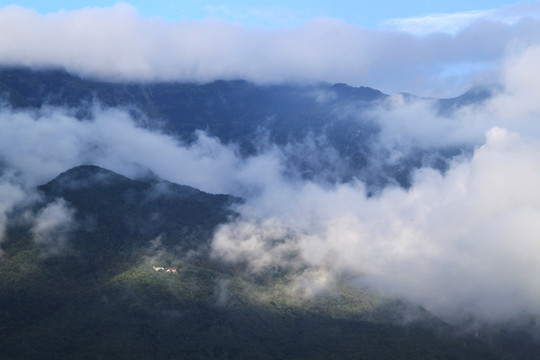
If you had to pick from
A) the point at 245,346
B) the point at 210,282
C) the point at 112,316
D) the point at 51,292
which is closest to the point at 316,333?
the point at 245,346

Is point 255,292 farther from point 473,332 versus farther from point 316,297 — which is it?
point 473,332

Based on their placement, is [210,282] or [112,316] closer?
[112,316]

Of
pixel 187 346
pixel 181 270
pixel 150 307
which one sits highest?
pixel 181 270

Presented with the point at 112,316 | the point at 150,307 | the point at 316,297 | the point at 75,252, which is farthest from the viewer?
the point at 316,297

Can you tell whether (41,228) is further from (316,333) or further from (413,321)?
(413,321)

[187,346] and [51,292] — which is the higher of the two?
[51,292]

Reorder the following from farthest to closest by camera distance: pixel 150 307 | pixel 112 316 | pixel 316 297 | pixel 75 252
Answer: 1. pixel 316 297
2. pixel 75 252
3. pixel 150 307
4. pixel 112 316
